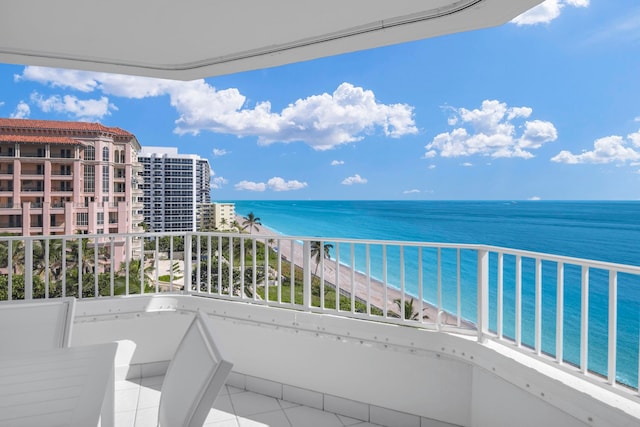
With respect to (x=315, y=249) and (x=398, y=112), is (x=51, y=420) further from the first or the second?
(x=398, y=112)

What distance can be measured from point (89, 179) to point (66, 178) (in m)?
2.04

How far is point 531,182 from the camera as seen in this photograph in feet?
99.0

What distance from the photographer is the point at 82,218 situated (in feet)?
88.2

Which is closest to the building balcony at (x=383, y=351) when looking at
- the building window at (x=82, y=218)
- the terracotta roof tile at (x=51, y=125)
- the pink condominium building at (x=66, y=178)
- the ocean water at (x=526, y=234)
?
the ocean water at (x=526, y=234)

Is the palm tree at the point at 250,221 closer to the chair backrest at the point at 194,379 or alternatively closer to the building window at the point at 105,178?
the building window at the point at 105,178

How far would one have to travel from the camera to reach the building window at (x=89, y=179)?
26.2 m

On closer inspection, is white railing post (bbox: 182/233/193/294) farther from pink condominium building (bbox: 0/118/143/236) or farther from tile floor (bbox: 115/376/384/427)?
pink condominium building (bbox: 0/118/143/236)

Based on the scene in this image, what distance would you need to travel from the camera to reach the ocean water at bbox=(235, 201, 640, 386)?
1327 cm

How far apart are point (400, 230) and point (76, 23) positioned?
28.9 m

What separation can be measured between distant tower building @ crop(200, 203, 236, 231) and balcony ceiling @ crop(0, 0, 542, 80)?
20030 millimetres

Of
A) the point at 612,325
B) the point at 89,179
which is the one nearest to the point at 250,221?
the point at 89,179

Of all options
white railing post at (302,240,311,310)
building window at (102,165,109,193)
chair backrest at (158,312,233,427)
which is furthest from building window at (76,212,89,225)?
chair backrest at (158,312,233,427)

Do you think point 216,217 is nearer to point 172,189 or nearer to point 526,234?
point 172,189

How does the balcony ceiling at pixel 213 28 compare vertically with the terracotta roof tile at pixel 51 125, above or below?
below
